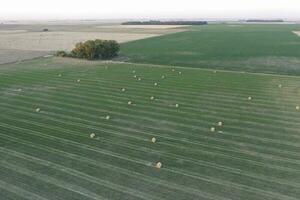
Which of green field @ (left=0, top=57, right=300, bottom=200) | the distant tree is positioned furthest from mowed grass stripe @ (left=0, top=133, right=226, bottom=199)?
the distant tree

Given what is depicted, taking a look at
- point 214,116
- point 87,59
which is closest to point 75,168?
point 214,116

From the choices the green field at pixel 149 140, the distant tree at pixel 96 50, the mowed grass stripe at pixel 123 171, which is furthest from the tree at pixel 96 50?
the mowed grass stripe at pixel 123 171

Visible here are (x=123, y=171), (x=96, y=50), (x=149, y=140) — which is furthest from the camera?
(x=96, y=50)

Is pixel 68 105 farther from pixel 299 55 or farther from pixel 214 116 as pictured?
pixel 299 55

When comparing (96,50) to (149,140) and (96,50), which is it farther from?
(149,140)

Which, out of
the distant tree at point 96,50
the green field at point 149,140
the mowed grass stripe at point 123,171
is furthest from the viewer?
the distant tree at point 96,50

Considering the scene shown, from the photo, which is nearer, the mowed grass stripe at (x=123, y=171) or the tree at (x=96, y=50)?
the mowed grass stripe at (x=123, y=171)

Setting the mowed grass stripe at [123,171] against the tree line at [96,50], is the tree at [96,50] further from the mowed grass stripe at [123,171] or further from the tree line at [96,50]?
the mowed grass stripe at [123,171]

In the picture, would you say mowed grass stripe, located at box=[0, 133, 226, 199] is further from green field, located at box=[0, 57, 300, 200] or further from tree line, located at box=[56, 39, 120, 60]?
tree line, located at box=[56, 39, 120, 60]

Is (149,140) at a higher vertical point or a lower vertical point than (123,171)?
lower

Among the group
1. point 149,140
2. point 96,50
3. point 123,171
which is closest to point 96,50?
point 96,50
